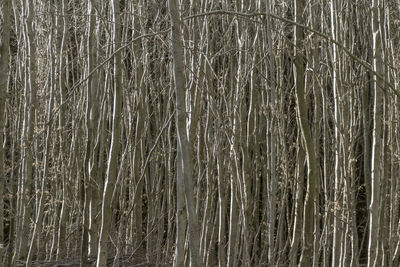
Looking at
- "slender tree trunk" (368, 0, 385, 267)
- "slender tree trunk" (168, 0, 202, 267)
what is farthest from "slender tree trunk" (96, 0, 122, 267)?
"slender tree trunk" (368, 0, 385, 267)

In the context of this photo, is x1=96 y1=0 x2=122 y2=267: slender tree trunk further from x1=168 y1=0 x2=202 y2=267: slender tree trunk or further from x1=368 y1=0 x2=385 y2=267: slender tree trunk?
x1=368 y1=0 x2=385 y2=267: slender tree trunk

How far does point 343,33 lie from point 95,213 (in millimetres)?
2471

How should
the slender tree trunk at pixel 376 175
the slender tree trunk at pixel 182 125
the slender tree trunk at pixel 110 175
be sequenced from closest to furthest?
the slender tree trunk at pixel 182 125, the slender tree trunk at pixel 376 175, the slender tree trunk at pixel 110 175

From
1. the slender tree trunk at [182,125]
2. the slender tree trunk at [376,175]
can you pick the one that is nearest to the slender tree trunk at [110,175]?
the slender tree trunk at [182,125]

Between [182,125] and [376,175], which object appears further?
[376,175]

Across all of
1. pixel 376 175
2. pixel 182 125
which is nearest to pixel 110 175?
pixel 182 125

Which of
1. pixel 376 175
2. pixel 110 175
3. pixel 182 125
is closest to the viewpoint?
pixel 182 125

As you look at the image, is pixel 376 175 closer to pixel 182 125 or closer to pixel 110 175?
pixel 182 125

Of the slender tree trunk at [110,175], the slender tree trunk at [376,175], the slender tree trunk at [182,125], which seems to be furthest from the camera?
the slender tree trunk at [110,175]

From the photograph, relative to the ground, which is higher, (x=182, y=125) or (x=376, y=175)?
(x=182, y=125)

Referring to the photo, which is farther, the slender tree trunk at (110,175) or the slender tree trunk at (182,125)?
the slender tree trunk at (110,175)

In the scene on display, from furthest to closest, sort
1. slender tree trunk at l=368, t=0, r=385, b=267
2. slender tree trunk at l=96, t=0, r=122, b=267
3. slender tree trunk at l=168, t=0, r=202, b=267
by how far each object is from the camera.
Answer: slender tree trunk at l=96, t=0, r=122, b=267, slender tree trunk at l=368, t=0, r=385, b=267, slender tree trunk at l=168, t=0, r=202, b=267

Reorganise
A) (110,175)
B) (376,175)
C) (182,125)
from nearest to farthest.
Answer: (182,125)
(376,175)
(110,175)

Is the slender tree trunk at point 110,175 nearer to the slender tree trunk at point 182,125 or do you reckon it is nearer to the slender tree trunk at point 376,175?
the slender tree trunk at point 182,125
